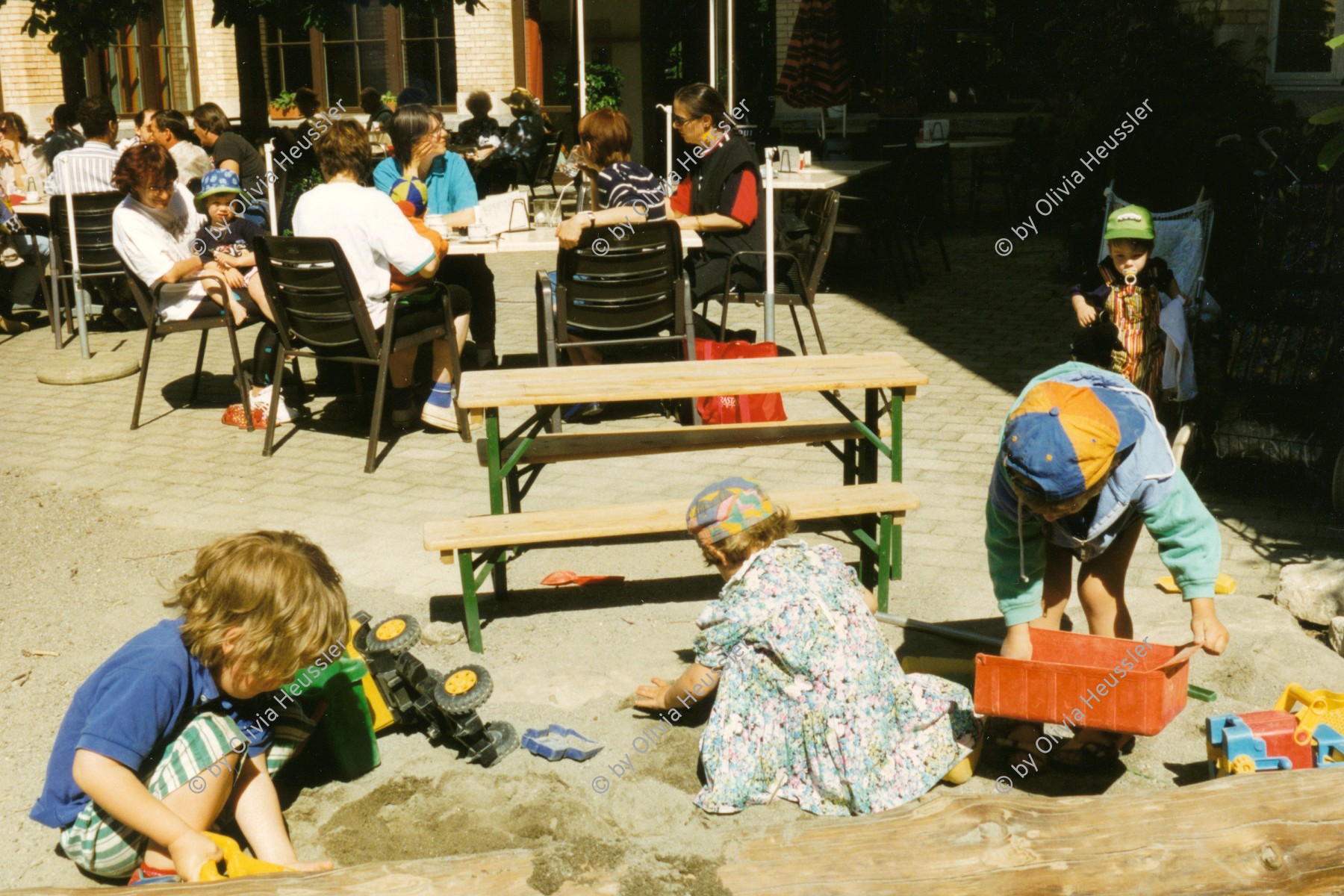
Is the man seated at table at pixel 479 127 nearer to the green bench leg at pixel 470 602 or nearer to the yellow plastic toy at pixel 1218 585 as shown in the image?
the green bench leg at pixel 470 602

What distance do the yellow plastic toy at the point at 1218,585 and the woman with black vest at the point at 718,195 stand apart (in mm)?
3464

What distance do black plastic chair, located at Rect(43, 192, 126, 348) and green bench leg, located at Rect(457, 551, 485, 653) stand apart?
5.54 m

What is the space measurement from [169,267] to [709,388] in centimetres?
436

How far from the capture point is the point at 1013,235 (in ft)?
44.7

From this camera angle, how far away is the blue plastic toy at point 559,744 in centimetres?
370

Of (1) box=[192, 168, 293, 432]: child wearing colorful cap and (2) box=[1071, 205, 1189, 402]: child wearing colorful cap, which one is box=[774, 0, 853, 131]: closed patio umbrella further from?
(2) box=[1071, 205, 1189, 402]: child wearing colorful cap

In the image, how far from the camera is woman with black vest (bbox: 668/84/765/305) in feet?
24.6

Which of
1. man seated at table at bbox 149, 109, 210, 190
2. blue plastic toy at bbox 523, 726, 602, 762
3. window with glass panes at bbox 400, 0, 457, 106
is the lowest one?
blue plastic toy at bbox 523, 726, 602, 762

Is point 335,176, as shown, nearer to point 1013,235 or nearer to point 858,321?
point 858,321

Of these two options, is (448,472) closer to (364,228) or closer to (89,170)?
(364,228)

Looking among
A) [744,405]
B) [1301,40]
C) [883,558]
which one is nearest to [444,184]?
[744,405]

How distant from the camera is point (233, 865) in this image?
8.93 ft

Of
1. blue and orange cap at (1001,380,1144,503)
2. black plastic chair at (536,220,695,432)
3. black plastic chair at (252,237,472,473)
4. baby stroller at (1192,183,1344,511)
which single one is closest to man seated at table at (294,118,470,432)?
black plastic chair at (252,237,472,473)

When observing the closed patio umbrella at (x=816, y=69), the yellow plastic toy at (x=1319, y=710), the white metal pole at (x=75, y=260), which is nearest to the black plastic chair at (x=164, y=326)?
the white metal pole at (x=75, y=260)
